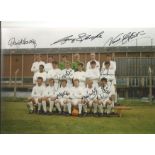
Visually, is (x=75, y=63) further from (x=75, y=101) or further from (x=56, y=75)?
(x=75, y=101)

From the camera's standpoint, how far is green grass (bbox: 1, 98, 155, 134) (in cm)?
887

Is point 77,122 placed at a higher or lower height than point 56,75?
lower

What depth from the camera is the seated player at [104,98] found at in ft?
29.2

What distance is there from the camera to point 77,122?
29.2 ft

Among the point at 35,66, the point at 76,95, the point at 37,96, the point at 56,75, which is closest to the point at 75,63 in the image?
the point at 56,75

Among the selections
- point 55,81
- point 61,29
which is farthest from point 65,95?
point 61,29

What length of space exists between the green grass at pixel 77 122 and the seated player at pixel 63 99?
0.10 m

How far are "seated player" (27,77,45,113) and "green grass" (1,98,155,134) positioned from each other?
3.2 inches

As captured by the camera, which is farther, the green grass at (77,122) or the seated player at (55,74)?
the seated player at (55,74)

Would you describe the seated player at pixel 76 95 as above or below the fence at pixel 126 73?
below

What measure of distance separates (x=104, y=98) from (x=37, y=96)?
83cm
